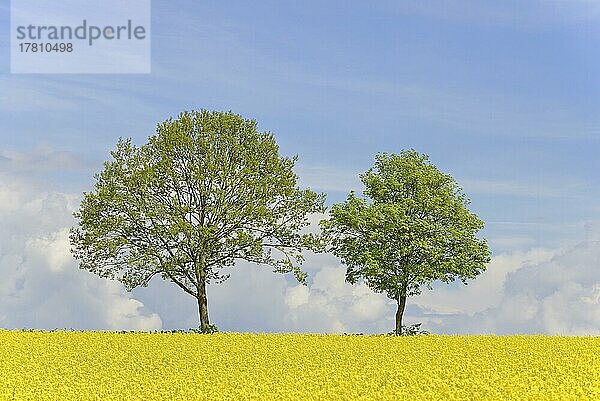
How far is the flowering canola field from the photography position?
1730 centimetres

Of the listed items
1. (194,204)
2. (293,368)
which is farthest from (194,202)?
(293,368)

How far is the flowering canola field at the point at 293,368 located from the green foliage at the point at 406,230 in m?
5.86

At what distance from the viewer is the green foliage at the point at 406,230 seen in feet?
137

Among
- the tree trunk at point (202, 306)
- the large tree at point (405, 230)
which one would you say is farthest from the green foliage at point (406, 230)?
the tree trunk at point (202, 306)

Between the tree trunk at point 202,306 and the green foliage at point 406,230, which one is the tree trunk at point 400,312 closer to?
the green foliage at point 406,230

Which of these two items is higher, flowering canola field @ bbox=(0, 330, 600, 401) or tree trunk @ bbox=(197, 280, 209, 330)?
tree trunk @ bbox=(197, 280, 209, 330)

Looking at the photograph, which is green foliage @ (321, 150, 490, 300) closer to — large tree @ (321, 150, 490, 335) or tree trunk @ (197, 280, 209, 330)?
large tree @ (321, 150, 490, 335)

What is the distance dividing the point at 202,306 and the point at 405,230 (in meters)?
11.9

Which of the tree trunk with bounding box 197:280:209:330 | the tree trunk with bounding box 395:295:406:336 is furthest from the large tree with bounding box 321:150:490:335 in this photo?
the tree trunk with bounding box 197:280:209:330

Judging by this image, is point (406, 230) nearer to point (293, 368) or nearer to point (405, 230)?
point (405, 230)

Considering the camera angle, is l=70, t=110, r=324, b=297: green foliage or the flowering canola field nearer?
the flowering canola field

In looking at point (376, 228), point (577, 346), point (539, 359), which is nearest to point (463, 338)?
point (577, 346)

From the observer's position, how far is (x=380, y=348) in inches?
1182

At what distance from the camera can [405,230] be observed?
42188mm
